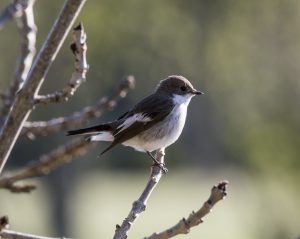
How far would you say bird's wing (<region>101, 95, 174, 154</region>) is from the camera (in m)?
6.27

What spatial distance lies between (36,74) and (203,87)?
2982 centimetres

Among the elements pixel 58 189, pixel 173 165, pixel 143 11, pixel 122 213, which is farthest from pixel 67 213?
pixel 173 165

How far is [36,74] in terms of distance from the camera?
249 centimetres

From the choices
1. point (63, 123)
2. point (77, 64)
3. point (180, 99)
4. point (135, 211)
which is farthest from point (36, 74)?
point (180, 99)

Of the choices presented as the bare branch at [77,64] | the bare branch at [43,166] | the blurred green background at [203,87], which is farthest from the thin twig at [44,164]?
the blurred green background at [203,87]

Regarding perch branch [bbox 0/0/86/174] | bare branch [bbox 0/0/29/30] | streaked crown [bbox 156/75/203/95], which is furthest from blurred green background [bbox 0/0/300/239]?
bare branch [bbox 0/0/29/30]

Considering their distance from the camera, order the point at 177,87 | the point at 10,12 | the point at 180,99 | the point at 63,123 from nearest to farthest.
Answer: the point at 10,12 → the point at 63,123 → the point at 180,99 → the point at 177,87

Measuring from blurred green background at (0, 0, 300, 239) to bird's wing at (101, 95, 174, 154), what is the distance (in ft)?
61.0

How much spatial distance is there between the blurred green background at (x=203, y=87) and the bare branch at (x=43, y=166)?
21.5 m

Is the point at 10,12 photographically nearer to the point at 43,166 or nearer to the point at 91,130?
the point at 43,166

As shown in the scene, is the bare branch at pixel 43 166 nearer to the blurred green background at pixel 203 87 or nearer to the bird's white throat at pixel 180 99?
the bird's white throat at pixel 180 99

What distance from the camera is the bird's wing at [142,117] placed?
6.27 meters

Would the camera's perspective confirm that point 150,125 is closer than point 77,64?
No

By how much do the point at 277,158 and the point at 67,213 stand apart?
9682 mm
